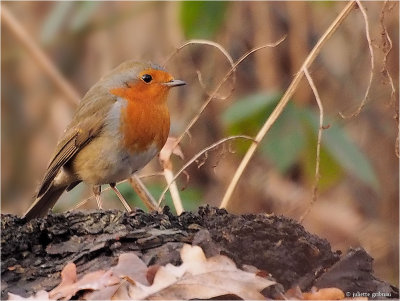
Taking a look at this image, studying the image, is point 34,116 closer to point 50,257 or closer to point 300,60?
point 300,60

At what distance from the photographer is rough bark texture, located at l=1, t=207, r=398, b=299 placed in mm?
2559

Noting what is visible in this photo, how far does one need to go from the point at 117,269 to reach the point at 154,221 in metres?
0.38

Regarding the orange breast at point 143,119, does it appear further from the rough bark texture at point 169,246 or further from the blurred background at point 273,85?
the blurred background at point 273,85

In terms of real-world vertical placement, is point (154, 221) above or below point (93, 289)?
above

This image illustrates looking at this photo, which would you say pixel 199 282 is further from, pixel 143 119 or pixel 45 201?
pixel 45 201

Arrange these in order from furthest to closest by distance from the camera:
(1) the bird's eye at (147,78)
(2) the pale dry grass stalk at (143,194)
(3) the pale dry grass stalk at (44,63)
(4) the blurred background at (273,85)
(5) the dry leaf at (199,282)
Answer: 1. (4) the blurred background at (273,85)
2. (3) the pale dry grass stalk at (44,63)
3. (1) the bird's eye at (147,78)
4. (2) the pale dry grass stalk at (143,194)
5. (5) the dry leaf at (199,282)

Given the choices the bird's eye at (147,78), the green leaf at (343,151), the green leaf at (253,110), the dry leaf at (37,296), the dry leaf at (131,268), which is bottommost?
the dry leaf at (37,296)

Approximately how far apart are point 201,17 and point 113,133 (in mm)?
978

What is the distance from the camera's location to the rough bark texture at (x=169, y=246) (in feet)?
8.39

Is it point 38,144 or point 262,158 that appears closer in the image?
point 262,158

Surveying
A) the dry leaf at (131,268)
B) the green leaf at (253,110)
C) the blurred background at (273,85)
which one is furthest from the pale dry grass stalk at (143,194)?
the blurred background at (273,85)

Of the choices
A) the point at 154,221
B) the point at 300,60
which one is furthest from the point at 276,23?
the point at 154,221

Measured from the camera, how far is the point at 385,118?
6.53 meters

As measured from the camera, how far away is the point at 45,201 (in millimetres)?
4176
